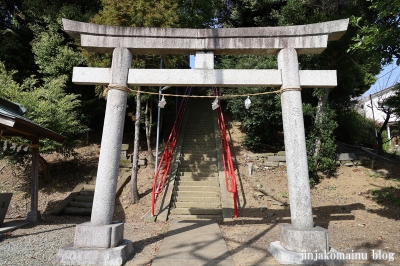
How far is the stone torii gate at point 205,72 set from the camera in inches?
171

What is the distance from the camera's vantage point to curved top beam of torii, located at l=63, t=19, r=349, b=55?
4.68 meters

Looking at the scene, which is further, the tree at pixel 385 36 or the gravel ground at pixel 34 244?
the tree at pixel 385 36

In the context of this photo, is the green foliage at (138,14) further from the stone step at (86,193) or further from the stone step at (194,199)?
the stone step at (86,193)

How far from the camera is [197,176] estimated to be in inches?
364

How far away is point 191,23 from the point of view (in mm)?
9484

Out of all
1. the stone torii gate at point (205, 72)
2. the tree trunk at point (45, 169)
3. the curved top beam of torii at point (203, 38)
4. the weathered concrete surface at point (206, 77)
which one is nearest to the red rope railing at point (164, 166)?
the stone torii gate at point (205, 72)

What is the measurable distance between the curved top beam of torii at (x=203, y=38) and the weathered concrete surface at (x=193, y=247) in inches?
139

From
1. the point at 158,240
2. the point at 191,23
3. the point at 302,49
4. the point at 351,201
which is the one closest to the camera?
the point at 302,49

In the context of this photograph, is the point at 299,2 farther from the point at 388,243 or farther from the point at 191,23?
the point at 388,243

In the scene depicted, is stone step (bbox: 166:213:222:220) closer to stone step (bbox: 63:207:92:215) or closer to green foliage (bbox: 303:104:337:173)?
stone step (bbox: 63:207:92:215)

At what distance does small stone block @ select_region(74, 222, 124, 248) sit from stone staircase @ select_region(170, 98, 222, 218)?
Result: 3.48m

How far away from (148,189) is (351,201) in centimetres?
638

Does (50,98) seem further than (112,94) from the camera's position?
Yes

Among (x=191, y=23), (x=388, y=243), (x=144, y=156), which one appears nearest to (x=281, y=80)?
(x=388, y=243)
